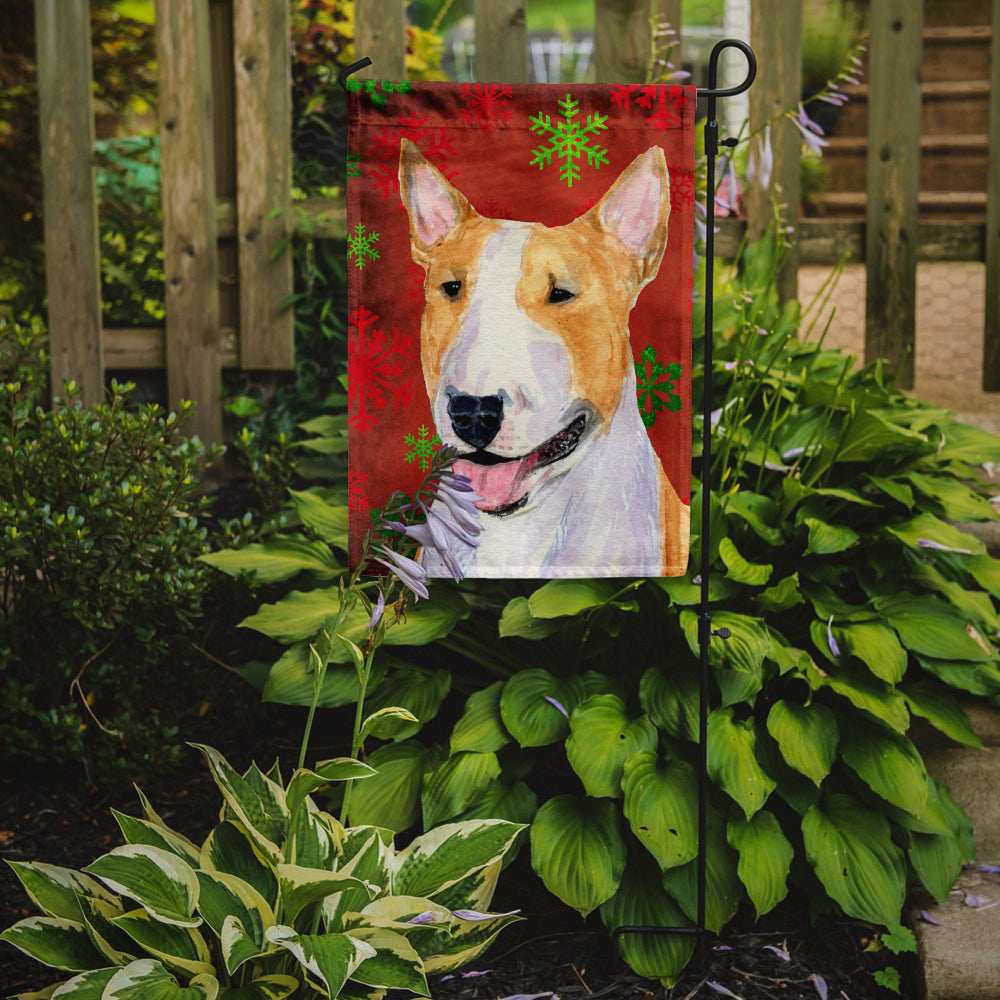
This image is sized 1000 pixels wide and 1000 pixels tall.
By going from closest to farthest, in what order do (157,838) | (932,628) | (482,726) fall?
(157,838) → (482,726) → (932,628)

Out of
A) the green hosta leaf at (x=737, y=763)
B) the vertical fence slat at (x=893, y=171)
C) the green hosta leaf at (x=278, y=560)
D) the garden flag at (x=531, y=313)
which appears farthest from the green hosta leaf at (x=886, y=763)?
the vertical fence slat at (x=893, y=171)

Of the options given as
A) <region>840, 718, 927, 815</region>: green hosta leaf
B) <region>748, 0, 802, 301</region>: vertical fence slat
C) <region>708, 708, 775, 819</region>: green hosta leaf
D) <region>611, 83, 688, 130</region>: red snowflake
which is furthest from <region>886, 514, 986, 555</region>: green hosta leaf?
<region>748, 0, 802, 301</region>: vertical fence slat

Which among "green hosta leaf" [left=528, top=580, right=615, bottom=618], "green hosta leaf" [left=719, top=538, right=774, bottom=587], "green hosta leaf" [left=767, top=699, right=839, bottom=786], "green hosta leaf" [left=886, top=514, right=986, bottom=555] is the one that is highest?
"green hosta leaf" [left=886, top=514, right=986, bottom=555]

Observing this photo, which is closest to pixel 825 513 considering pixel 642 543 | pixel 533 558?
pixel 642 543

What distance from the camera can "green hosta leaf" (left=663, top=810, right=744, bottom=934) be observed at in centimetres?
194

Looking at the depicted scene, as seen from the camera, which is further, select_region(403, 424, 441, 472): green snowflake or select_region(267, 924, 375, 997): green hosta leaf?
select_region(403, 424, 441, 472): green snowflake

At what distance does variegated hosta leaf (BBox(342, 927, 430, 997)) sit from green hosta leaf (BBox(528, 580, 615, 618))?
69 cm

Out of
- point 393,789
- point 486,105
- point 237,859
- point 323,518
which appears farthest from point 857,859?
point 486,105

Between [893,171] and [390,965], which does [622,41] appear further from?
[390,965]

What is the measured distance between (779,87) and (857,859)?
8.14ft

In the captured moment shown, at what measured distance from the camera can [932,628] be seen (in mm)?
2162

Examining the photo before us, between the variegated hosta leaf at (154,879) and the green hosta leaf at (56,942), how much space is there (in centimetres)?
12

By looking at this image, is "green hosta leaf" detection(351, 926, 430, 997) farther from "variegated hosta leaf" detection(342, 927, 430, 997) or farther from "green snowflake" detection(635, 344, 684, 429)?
"green snowflake" detection(635, 344, 684, 429)

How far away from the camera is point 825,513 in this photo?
234cm
